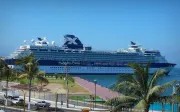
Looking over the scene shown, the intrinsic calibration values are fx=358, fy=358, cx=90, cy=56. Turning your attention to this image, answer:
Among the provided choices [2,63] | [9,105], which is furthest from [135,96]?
[2,63]

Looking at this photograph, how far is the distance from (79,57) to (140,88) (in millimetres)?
107432

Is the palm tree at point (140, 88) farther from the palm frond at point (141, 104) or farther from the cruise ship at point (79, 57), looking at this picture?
the cruise ship at point (79, 57)

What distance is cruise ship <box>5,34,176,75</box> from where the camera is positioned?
11800 centimetres

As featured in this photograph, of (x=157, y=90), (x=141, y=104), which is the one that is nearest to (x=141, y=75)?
(x=157, y=90)

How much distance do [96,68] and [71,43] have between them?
1279 cm

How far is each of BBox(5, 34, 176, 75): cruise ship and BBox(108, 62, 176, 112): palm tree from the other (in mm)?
100053

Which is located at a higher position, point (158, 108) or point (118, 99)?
point (118, 99)

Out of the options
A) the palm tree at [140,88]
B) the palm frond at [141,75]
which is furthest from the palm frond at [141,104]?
the palm frond at [141,75]

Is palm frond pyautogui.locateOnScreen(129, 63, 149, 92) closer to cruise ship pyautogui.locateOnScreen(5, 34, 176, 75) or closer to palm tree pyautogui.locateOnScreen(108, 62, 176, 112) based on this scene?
palm tree pyautogui.locateOnScreen(108, 62, 176, 112)

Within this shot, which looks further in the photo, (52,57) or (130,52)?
(130,52)

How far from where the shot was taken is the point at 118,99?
15.9 metres

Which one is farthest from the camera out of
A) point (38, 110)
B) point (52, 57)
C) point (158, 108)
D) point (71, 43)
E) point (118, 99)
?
point (71, 43)

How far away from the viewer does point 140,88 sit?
16172 mm

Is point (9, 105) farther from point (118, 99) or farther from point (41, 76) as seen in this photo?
point (118, 99)
